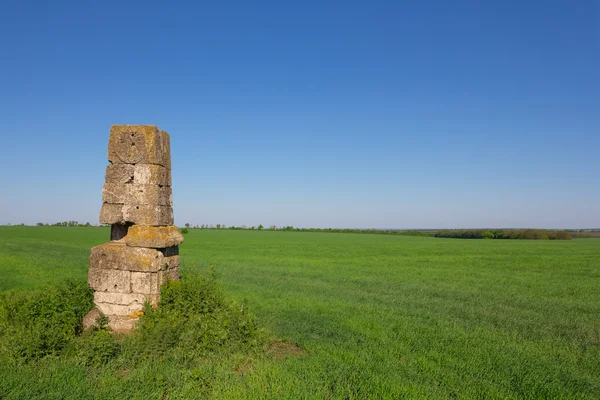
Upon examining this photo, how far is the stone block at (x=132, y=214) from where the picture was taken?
26.7ft

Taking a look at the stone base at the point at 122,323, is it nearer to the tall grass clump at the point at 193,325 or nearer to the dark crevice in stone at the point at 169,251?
the tall grass clump at the point at 193,325

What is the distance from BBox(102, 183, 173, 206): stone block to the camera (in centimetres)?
814

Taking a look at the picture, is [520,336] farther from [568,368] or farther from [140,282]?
[140,282]

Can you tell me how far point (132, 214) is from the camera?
26.8 ft

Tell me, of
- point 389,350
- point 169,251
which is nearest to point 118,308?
point 169,251

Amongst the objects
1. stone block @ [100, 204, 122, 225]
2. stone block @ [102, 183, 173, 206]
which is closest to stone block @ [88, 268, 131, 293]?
stone block @ [100, 204, 122, 225]

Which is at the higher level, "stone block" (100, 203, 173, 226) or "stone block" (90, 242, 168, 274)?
"stone block" (100, 203, 173, 226)

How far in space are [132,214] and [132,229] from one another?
1.00 ft

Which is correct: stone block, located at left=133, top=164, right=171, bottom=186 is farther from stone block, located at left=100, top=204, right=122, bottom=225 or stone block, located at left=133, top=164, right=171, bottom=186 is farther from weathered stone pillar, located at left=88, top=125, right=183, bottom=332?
stone block, located at left=100, top=204, right=122, bottom=225

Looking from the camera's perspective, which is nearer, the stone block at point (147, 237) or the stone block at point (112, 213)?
the stone block at point (147, 237)

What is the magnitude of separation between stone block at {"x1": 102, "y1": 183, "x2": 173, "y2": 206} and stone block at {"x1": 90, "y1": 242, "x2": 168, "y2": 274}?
3.09 ft

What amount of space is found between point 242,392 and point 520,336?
6.54m

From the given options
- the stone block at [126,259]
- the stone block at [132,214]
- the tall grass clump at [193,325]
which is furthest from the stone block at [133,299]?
the stone block at [132,214]

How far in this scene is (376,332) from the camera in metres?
8.52
